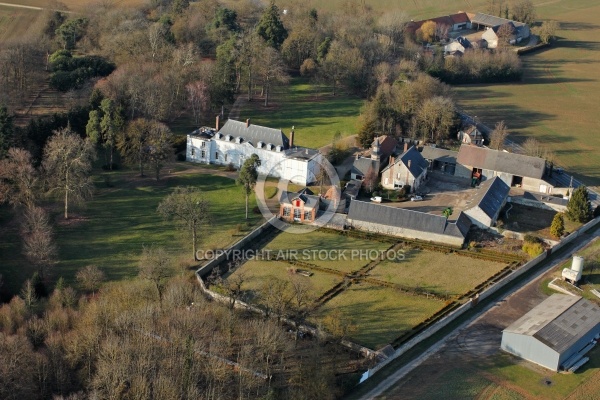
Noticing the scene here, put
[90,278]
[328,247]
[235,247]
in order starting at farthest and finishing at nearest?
1. [328,247]
2. [235,247]
3. [90,278]

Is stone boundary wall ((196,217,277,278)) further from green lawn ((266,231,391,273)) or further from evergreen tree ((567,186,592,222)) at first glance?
evergreen tree ((567,186,592,222))

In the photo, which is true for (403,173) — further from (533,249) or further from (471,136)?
(471,136)

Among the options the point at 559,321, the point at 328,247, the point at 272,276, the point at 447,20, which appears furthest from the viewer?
the point at 447,20

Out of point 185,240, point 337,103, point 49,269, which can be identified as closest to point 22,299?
point 49,269

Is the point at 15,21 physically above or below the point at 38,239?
above

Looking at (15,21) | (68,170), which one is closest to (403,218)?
(68,170)

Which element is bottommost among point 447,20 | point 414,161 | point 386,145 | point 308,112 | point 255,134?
point 414,161

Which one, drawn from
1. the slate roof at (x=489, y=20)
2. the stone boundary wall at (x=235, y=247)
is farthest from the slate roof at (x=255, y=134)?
the slate roof at (x=489, y=20)

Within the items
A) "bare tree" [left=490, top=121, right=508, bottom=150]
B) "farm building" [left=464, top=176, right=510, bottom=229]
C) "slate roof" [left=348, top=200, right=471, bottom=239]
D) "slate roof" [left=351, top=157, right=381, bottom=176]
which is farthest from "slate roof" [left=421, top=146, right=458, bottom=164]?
"slate roof" [left=348, top=200, right=471, bottom=239]
